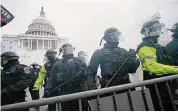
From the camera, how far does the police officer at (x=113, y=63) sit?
2.21 metres

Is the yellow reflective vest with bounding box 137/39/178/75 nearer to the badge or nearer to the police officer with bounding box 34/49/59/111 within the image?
the police officer with bounding box 34/49/59/111

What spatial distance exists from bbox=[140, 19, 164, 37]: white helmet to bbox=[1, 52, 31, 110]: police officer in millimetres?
1455

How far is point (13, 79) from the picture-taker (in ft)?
7.22

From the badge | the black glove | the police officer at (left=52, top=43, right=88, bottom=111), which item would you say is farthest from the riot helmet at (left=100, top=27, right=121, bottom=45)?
the black glove

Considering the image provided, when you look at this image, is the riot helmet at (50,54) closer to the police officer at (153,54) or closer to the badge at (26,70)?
the badge at (26,70)

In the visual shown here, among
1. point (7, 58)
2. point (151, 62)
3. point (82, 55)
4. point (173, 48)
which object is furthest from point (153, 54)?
point (7, 58)

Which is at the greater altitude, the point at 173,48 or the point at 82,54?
the point at 82,54

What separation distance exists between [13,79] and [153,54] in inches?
60.1

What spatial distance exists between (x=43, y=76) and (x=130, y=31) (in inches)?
47.2

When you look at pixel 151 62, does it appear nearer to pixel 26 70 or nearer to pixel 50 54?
pixel 50 54

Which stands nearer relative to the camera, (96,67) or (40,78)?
(96,67)

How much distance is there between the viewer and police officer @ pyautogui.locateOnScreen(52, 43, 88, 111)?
228 cm

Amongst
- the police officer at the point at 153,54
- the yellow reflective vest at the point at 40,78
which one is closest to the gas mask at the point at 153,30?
the police officer at the point at 153,54

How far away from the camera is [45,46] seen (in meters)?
2.68
